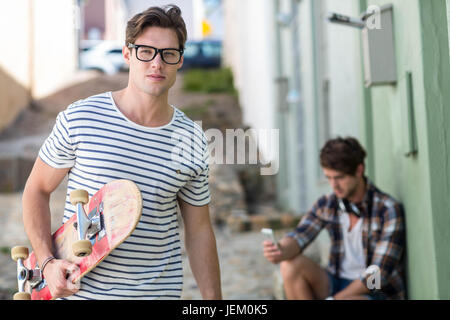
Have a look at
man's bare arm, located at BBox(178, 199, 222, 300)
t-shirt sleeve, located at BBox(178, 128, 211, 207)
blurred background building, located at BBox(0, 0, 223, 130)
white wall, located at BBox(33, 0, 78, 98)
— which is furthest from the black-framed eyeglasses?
white wall, located at BBox(33, 0, 78, 98)

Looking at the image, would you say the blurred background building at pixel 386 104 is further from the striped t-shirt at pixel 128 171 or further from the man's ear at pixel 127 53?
the man's ear at pixel 127 53

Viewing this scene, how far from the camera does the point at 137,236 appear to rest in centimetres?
Result: 200

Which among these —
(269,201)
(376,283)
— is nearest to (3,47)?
(269,201)

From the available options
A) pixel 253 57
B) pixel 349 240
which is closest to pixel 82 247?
pixel 349 240

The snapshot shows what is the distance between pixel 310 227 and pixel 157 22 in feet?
6.74

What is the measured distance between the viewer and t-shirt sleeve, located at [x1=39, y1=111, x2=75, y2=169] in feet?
6.42

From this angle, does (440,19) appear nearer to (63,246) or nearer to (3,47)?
(63,246)

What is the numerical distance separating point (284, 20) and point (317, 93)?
1.75m

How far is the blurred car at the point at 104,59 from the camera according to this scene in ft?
64.8

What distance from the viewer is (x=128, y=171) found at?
1973mm

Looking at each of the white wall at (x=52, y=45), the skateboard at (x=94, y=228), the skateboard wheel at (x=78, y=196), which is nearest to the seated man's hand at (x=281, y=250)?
the skateboard at (x=94, y=228)

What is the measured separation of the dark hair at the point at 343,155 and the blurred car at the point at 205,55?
16.4 m

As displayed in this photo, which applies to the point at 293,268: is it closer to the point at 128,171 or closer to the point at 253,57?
the point at 128,171

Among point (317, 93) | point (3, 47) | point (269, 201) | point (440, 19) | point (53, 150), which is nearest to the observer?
point (53, 150)
